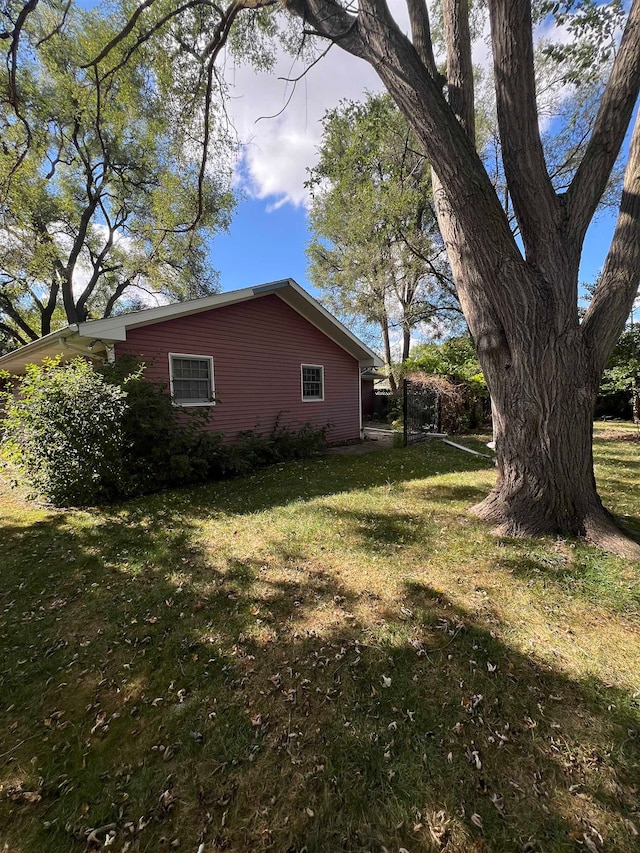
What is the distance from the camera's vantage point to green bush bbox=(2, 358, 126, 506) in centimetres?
522

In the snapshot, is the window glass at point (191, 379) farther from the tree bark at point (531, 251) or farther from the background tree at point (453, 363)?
the background tree at point (453, 363)

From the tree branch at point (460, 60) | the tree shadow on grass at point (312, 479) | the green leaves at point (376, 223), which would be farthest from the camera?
the green leaves at point (376, 223)

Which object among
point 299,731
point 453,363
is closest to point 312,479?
point 299,731

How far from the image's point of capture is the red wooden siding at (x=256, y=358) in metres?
7.68

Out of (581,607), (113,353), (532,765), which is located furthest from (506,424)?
(113,353)

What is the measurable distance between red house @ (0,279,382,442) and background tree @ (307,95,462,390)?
141 inches

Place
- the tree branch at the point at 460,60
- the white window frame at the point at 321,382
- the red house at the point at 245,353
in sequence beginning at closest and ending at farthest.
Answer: the tree branch at the point at 460,60 → the red house at the point at 245,353 → the white window frame at the point at 321,382

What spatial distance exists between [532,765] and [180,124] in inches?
340

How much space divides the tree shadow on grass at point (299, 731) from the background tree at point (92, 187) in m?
7.59

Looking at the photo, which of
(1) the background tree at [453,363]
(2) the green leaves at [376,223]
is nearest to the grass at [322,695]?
(2) the green leaves at [376,223]

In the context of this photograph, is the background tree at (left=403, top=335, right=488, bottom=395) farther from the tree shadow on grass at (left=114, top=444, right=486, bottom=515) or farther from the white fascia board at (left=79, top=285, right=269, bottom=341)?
the white fascia board at (left=79, top=285, right=269, bottom=341)

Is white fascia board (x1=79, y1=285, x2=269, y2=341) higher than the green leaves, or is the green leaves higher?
the green leaves

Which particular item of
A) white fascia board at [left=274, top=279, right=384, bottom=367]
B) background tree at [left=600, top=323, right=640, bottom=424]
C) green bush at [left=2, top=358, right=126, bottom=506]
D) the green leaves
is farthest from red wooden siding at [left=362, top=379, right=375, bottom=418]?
green bush at [left=2, top=358, right=126, bottom=506]

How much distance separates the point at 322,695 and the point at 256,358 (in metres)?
8.27
